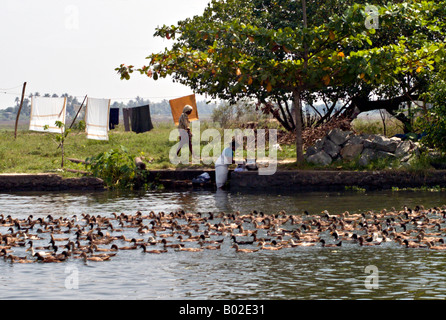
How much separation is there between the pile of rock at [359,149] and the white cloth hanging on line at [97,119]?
11475 mm

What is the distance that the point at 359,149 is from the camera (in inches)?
922

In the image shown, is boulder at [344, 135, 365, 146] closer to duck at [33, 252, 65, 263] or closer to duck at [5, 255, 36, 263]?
duck at [33, 252, 65, 263]

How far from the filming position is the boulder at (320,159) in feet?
76.3

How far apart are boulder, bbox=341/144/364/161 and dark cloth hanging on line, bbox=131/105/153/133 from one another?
13.4 metres

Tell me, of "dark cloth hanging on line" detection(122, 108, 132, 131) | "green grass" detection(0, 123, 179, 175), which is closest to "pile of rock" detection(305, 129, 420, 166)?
"green grass" detection(0, 123, 179, 175)

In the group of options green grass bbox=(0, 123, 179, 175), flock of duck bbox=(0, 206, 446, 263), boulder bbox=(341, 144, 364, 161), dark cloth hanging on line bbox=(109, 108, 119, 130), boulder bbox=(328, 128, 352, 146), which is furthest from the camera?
dark cloth hanging on line bbox=(109, 108, 119, 130)

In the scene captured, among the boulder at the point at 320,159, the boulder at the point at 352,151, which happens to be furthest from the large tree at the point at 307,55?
the boulder at the point at 352,151

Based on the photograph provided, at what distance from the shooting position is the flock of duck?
485 inches

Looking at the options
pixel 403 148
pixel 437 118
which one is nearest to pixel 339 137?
pixel 403 148

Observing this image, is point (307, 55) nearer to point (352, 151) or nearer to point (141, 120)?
point (352, 151)

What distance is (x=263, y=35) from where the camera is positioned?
21.0m
